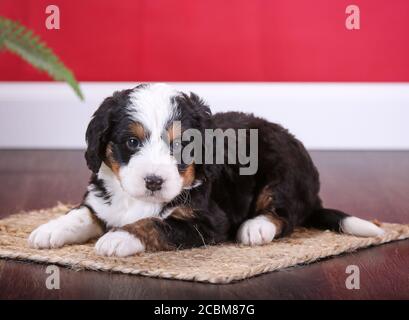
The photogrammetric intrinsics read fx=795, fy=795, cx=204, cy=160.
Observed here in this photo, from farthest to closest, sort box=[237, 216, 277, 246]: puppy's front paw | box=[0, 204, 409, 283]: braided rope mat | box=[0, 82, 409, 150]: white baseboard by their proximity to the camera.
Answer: box=[0, 82, 409, 150]: white baseboard → box=[237, 216, 277, 246]: puppy's front paw → box=[0, 204, 409, 283]: braided rope mat

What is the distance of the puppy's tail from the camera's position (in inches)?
117

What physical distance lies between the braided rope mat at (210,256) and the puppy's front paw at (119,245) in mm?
22

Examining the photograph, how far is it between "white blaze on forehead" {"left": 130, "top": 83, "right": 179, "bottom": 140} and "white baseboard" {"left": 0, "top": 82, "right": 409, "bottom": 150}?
2.62 m

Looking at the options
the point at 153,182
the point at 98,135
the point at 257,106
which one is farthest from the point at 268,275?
the point at 257,106

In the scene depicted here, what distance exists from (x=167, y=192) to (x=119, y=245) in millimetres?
226

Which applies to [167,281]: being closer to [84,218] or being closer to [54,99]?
[84,218]

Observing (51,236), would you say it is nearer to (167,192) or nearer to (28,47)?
(167,192)

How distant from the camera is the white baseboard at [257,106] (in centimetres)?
535

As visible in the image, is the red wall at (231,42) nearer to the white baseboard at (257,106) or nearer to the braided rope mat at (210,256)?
the white baseboard at (257,106)

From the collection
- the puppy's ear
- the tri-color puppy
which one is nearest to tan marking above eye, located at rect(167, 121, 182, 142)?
the tri-color puppy

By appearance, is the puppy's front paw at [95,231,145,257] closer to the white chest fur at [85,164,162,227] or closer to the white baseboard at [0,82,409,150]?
the white chest fur at [85,164,162,227]

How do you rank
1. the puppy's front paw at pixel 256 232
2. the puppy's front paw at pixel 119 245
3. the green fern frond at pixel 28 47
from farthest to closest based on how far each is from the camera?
the puppy's front paw at pixel 256 232
the puppy's front paw at pixel 119 245
the green fern frond at pixel 28 47

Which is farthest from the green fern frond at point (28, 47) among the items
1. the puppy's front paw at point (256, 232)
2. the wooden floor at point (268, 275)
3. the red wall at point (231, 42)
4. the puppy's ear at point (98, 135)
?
the red wall at point (231, 42)

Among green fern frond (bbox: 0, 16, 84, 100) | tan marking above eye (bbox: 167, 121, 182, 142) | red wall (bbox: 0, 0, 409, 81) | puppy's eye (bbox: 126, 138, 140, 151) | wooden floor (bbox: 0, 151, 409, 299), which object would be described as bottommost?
wooden floor (bbox: 0, 151, 409, 299)
